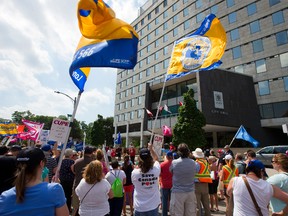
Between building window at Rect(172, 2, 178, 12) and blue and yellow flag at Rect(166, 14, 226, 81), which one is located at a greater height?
building window at Rect(172, 2, 178, 12)

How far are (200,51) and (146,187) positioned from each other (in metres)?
5.06

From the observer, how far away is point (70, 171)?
19.4 ft

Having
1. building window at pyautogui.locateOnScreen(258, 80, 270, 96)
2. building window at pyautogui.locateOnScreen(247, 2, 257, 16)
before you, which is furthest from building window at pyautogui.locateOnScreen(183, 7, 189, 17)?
building window at pyautogui.locateOnScreen(258, 80, 270, 96)

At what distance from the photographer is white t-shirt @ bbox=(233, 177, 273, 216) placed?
2861 millimetres

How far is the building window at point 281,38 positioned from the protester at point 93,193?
33.5 metres

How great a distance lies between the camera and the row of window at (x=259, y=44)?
2856cm

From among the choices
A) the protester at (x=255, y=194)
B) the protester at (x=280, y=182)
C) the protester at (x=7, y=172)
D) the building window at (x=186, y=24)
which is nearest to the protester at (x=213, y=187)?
the protester at (x=280, y=182)

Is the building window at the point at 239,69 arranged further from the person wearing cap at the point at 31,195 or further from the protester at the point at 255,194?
the person wearing cap at the point at 31,195

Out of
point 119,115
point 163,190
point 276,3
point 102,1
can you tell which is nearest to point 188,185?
point 163,190

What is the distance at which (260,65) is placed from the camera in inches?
1212

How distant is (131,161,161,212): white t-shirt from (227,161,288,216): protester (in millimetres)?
1528

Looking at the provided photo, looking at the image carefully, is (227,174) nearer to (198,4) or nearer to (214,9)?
(214,9)

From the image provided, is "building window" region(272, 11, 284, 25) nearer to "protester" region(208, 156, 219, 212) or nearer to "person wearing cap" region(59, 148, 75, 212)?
"protester" region(208, 156, 219, 212)

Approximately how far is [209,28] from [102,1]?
13.6 feet
